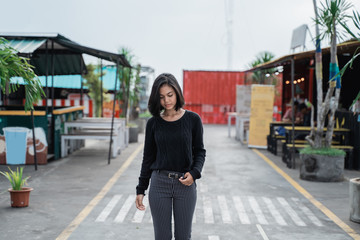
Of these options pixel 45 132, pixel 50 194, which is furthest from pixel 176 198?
pixel 45 132

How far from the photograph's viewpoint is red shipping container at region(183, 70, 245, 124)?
1241 inches

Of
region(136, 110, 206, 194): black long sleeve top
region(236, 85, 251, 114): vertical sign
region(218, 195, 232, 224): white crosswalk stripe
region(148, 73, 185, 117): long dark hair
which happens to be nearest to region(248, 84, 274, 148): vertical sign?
region(236, 85, 251, 114): vertical sign

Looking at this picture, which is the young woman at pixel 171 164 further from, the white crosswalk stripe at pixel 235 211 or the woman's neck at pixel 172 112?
the white crosswalk stripe at pixel 235 211

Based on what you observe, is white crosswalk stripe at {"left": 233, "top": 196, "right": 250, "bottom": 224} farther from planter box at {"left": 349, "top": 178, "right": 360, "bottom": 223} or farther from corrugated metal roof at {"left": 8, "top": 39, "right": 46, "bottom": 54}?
corrugated metal roof at {"left": 8, "top": 39, "right": 46, "bottom": 54}

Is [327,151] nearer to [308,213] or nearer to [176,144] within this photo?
[308,213]

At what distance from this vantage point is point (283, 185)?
1015cm

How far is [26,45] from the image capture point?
11422mm

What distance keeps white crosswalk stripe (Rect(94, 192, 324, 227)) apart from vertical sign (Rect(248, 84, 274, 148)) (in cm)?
821

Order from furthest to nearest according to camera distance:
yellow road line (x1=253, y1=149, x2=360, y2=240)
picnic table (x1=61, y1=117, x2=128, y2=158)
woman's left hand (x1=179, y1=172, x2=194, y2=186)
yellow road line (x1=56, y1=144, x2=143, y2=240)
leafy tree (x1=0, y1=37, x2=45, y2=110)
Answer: picnic table (x1=61, y1=117, x2=128, y2=158) → leafy tree (x1=0, y1=37, x2=45, y2=110) → yellow road line (x1=253, y1=149, x2=360, y2=240) → yellow road line (x1=56, y1=144, x2=143, y2=240) → woman's left hand (x1=179, y1=172, x2=194, y2=186)

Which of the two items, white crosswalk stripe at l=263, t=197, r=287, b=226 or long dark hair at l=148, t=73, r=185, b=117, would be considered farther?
white crosswalk stripe at l=263, t=197, r=287, b=226

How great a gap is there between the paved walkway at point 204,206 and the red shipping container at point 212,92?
Result: 18.8m

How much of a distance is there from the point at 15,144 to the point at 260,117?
322 inches

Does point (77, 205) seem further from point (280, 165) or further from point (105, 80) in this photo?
point (105, 80)

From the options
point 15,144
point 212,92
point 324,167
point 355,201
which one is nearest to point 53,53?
point 15,144
